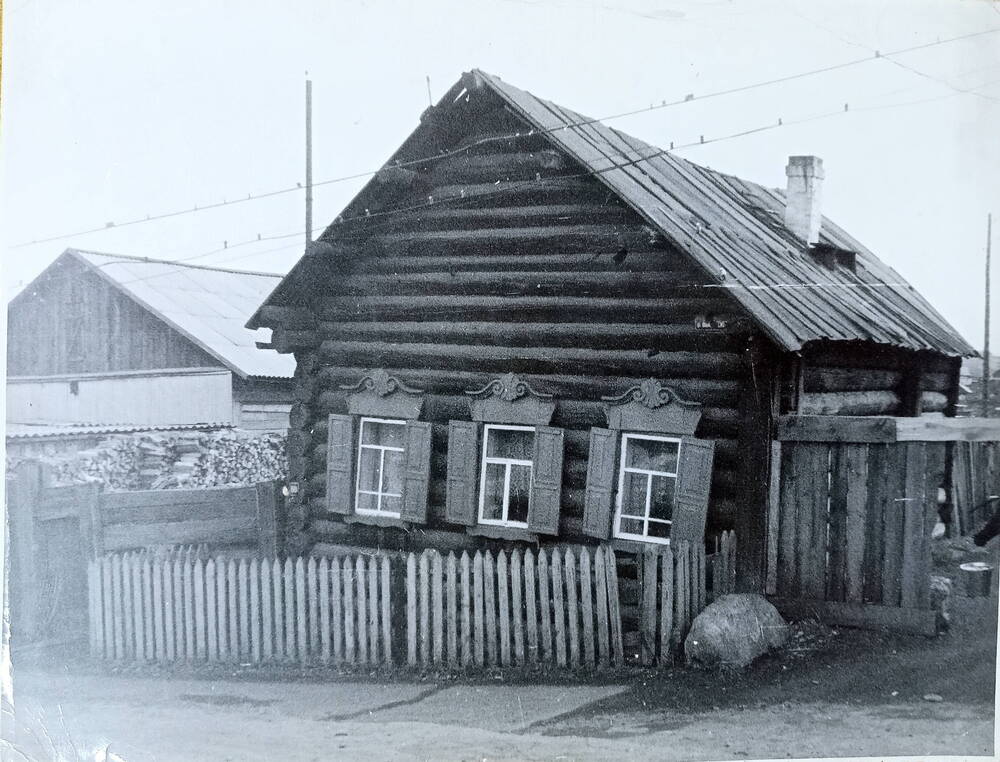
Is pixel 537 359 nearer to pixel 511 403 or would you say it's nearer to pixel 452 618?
pixel 511 403

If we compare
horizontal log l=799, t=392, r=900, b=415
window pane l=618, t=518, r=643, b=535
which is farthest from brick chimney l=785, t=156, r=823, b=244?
window pane l=618, t=518, r=643, b=535

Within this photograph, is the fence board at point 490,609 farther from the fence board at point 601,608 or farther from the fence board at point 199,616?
the fence board at point 199,616

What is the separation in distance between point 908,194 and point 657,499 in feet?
13.6

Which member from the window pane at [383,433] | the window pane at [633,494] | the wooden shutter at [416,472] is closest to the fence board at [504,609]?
the window pane at [633,494]

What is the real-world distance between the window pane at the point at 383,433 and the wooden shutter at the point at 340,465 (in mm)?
201

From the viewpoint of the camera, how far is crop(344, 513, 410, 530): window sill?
11.6m

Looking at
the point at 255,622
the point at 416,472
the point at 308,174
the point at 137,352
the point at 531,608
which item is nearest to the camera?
the point at 531,608

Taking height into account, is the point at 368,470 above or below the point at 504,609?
above

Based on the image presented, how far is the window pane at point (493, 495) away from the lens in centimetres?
1116

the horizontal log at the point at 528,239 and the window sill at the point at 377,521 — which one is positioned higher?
the horizontal log at the point at 528,239

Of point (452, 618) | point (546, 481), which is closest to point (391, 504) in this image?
point (546, 481)

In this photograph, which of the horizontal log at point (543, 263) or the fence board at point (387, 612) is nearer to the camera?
the fence board at point (387, 612)

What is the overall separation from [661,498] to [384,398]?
3820 mm

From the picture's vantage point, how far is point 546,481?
420 inches
